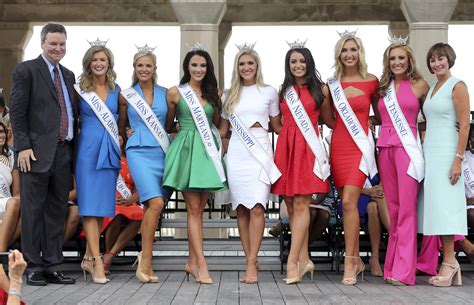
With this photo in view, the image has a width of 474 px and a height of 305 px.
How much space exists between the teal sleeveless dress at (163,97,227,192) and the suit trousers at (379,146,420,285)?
1.22 metres

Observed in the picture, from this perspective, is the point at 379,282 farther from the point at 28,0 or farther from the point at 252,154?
the point at 28,0

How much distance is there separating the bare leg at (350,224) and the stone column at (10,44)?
1031cm

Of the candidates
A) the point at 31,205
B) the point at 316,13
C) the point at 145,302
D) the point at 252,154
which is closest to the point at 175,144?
the point at 252,154

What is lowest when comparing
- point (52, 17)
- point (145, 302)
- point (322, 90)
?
point (145, 302)

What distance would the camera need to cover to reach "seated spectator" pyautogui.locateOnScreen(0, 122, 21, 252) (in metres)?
8.59

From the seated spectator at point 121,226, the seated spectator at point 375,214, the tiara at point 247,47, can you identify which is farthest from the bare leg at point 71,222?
the seated spectator at point 375,214

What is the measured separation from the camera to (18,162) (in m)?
7.84

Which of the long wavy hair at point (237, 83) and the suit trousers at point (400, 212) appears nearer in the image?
the suit trousers at point (400, 212)

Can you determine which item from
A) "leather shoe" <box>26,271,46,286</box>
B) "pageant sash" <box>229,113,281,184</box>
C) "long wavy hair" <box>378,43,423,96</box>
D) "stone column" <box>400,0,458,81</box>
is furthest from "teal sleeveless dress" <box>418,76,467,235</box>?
"stone column" <box>400,0,458,81</box>

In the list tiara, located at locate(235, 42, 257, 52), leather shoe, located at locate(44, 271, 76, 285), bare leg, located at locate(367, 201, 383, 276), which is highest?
tiara, located at locate(235, 42, 257, 52)

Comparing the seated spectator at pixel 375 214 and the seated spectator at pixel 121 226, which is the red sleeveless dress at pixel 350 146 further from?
the seated spectator at pixel 121 226

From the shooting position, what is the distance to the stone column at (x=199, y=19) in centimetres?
1264

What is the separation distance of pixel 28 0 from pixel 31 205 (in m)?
9.92

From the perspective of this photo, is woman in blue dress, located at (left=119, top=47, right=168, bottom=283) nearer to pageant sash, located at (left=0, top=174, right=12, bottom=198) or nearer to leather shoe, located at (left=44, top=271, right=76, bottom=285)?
leather shoe, located at (left=44, top=271, right=76, bottom=285)
